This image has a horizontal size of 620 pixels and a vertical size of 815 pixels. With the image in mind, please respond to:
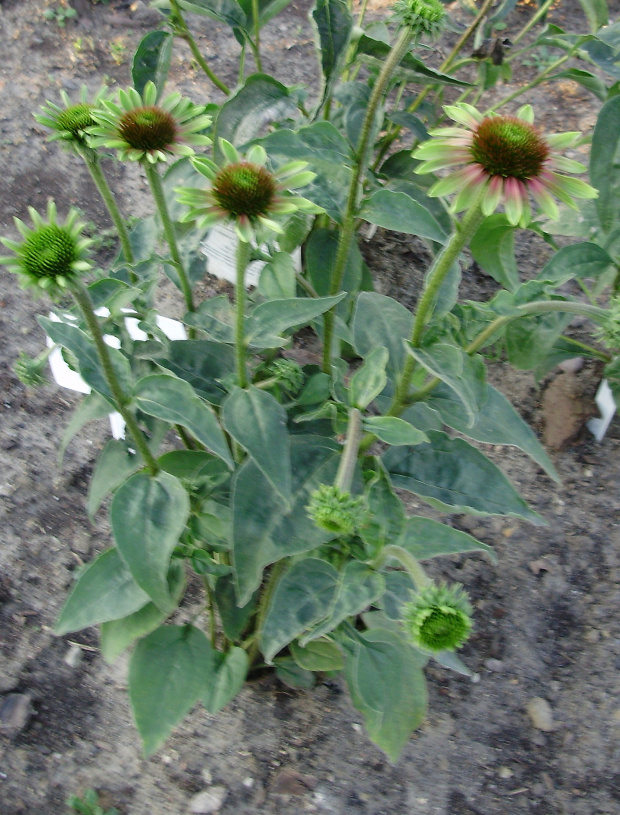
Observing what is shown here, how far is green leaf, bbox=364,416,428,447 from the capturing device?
908 mm

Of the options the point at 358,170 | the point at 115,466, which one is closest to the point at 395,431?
the point at 358,170

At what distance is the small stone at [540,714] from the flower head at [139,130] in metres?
1.26

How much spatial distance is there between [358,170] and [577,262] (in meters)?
0.49

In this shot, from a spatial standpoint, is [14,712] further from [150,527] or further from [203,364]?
[203,364]

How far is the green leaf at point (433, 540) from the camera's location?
3.48 feet

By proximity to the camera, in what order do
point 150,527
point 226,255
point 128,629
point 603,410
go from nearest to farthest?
point 150,527 → point 128,629 → point 603,410 → point 226,255

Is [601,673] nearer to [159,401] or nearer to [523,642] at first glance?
[523,642]

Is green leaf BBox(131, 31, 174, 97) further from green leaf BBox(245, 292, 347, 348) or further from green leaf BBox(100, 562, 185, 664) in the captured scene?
green leaf BBox(100, 562, 185, 664)

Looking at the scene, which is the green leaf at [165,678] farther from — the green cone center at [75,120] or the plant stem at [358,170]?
the green cone center at [75,120]

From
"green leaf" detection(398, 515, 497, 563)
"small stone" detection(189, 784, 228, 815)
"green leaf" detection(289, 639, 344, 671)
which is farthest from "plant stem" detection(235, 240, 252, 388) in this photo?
"small stone" detection(189, 784, 228, 815)

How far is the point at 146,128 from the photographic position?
0.96 m

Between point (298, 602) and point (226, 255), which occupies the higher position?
point (226, 255)

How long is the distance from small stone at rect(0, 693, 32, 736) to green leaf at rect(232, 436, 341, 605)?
72 centimetres

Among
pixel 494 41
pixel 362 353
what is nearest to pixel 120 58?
pixel 494 41
